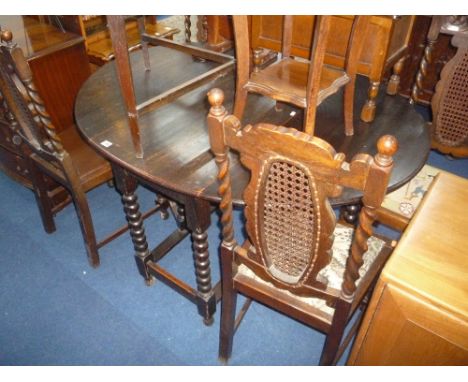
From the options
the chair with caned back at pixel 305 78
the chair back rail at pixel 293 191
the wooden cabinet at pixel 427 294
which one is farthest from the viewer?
the chair with caned back at pixel 305 78

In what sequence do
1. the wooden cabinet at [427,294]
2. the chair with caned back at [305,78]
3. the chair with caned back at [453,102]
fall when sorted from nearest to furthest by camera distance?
the wooden cabinet at [427,294] < the chair with caned back at [305,78] < the chair with caned back at [453,102]

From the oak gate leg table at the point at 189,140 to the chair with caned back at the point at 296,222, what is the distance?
17 centimetres

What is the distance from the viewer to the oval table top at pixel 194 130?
137cm

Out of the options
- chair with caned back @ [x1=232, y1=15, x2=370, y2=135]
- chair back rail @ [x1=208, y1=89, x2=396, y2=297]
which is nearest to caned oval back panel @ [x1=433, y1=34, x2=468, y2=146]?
chair with caned back @ [x1=232, y1=15, x2=370, y2=135]

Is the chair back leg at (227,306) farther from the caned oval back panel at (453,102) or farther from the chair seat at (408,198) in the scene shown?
the caned oval back panel at (453,102)

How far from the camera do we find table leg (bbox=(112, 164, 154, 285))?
1.66m

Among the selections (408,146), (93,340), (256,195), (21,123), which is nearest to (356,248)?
(256,195)

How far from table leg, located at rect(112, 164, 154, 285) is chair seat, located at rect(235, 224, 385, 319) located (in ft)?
1.94

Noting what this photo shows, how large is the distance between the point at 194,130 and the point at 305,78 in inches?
18.6

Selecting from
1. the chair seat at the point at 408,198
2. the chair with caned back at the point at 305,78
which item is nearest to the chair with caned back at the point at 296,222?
the chair seat at the point at 408,198

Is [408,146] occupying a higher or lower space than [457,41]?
lower

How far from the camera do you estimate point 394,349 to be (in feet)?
3.86

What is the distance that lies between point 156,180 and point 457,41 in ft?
5.16
